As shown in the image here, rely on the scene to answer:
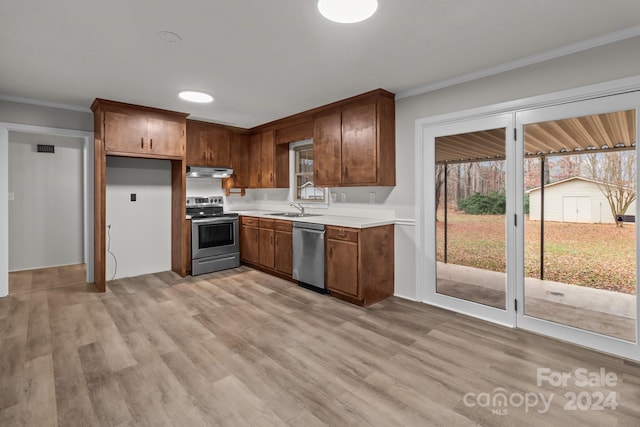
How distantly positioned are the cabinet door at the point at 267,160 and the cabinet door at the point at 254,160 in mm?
86

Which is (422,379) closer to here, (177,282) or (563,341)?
(563,341)

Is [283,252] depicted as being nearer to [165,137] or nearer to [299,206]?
[299,206]

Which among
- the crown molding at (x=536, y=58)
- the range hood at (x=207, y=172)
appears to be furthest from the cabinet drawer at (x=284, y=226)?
the crown molding at (x=536, y=58)

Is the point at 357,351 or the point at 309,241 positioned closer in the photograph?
the point at 357,351

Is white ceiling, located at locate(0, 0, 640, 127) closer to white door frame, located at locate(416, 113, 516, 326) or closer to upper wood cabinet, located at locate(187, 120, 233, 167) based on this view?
white door frame, located at locate(416, 113, 516, 326)

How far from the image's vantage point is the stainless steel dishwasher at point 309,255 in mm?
3834

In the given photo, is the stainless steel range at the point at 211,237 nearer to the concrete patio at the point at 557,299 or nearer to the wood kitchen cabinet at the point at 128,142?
the wood kitchen cabinet at the point at 128,142

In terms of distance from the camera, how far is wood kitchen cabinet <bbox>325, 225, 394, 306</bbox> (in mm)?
3414

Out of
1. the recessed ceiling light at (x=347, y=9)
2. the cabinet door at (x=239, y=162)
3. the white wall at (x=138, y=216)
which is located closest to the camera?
the recessed ceiling light at (x=347, y=9)

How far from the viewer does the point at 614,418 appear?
174 centimetres

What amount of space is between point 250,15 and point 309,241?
2.52 meters

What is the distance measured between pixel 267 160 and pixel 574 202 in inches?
162

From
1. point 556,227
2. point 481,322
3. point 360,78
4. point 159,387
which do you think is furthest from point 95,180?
point 556,227

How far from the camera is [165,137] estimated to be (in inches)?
171
